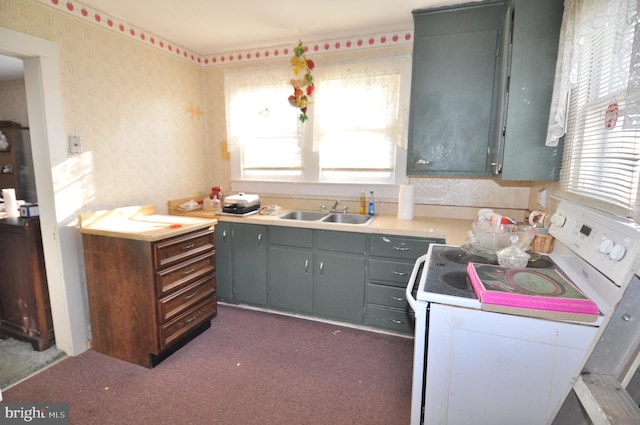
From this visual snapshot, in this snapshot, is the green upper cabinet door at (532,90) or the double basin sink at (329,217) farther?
the double basin sink at (329,217)

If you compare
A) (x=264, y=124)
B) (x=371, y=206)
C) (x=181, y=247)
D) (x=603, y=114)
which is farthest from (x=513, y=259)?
(x=264, y=124)

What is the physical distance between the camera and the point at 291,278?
2.70 metres

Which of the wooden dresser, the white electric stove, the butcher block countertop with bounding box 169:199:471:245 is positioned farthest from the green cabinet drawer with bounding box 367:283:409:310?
the wooden dresser

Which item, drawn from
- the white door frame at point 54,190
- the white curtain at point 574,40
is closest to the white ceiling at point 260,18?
the white door frame at point 54,190

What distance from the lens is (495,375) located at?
44.5 inches

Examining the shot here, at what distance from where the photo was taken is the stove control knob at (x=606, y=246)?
1091 millimetres

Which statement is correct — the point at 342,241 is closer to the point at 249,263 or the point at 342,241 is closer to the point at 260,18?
the point at 249,263

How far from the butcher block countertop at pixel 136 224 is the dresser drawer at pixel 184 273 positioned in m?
0.24

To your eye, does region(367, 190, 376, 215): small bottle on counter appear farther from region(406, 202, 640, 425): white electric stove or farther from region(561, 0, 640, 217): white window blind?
region(406, 202, 640, 425): white electric stove

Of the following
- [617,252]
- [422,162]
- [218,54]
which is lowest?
[617,252]

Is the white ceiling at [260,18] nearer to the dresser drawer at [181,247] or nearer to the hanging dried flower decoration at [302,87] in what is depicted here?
the hanging dried flower decoration at [302,87]

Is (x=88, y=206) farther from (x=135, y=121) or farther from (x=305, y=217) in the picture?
(x=305, y=217)

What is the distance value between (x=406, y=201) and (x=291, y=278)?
116 centimetres

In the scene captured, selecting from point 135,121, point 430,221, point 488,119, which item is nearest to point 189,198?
point 135,121
